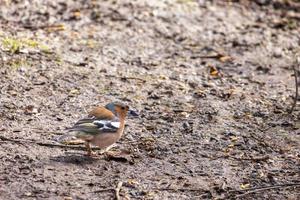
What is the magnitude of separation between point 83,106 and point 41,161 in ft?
5.29

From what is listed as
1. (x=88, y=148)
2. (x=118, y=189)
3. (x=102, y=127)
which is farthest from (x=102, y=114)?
(x=118, y=189)

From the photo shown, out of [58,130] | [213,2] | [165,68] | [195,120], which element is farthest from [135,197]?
[213,2]

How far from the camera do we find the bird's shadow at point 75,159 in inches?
264

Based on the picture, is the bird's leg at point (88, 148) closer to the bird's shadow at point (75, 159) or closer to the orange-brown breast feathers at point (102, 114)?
the bird's shadow at point (75, 159)

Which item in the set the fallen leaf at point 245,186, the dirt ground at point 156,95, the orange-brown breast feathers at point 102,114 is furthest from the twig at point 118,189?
the fallen leaf at point 245,186

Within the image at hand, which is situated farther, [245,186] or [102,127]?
[102,127]

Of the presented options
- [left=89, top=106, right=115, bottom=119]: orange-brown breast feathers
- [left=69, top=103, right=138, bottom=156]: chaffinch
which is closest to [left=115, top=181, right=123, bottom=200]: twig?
[left=69, top=103, right=138, bottom=156]: chaffinch

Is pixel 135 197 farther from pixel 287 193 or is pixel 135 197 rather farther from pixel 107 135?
pixel 287 193

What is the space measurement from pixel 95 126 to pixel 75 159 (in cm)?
36

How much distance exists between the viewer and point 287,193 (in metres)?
6.41

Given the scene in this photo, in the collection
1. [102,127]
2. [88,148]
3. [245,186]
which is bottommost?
[245,186]

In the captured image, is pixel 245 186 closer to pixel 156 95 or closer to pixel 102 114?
pixel 102 114

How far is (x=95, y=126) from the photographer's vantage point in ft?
21.9

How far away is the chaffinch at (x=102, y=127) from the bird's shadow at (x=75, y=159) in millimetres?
60
